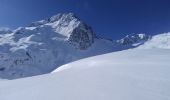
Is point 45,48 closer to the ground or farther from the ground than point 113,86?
farther from the ground

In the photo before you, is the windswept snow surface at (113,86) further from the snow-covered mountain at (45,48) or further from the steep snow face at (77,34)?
the steep snow face at (77,34)

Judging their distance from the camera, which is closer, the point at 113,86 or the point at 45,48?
the point at 113,86

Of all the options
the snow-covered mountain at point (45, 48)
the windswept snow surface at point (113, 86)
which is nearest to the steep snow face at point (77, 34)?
the snow-covered mountain at point (45, 48)

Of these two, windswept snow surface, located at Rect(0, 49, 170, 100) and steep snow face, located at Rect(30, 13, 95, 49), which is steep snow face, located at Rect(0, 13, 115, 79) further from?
windswept snow surface, located at Rect(0, 49, 170, 100)

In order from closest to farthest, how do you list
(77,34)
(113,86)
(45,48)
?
(113,86) < (45,48) < (77,34)

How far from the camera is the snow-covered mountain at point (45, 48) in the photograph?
131 m

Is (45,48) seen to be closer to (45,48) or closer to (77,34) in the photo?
(45,48)

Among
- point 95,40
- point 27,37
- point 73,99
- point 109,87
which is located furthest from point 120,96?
point 95,40

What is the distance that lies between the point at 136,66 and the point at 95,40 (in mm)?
187751

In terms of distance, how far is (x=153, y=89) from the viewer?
2.73 meters

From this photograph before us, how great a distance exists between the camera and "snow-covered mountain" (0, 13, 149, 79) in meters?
131

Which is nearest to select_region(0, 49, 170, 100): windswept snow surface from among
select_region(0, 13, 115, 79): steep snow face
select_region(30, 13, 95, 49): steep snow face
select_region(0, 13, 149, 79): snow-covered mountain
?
select_region(0, 13, 115, 79): steep snow face

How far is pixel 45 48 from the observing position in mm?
152625

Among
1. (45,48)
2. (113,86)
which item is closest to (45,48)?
(45,48)
